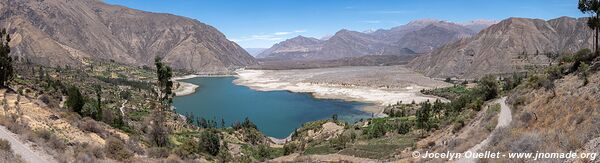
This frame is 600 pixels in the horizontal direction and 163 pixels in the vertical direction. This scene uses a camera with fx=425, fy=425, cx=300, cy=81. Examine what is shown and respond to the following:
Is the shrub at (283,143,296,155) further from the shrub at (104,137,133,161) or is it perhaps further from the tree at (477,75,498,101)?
the shrub at (104,137,133,161)

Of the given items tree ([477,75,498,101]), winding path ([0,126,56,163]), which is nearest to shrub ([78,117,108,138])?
winding path ([0,126,56,163])

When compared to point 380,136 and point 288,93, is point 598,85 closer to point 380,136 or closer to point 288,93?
point 380,136

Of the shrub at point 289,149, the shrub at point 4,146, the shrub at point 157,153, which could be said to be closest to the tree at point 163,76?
the shrub at point 157,153

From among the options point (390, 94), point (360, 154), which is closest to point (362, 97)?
point (390, 94)

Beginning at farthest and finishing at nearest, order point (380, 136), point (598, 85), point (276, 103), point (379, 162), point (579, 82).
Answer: point (276, 103) < point (380, 136) < point (379, 162) < point (579, 82) < point (598, 85)

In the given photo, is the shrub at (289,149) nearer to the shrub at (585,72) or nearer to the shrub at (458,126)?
the shrub at (458,126)
